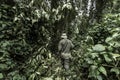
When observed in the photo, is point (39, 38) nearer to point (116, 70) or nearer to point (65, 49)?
point (65, 49)

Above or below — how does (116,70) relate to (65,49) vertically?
above

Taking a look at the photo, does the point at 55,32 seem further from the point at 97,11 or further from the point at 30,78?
the point at 97,11

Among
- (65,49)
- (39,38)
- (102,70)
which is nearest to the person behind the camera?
(102,70)

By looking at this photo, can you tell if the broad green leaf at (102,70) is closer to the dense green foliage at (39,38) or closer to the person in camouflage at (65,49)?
the dense green foliage at (39,38)

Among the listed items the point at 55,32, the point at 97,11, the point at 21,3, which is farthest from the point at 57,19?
the point at 97,11

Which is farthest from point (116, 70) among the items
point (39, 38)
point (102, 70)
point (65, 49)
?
point (39, 38)

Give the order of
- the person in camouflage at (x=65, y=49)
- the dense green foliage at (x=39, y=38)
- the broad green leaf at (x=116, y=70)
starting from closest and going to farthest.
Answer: the broad green leaf at (x=116, y=70) < the dense green foliage at (x=39, y=38) < the person in camouflage at (x=65, y=49)

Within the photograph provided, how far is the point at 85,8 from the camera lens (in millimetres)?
8969

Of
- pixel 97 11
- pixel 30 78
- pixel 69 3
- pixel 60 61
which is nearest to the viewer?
pixel 30 78

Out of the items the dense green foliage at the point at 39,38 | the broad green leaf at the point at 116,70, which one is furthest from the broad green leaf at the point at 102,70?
the dense green foliage at the point at 39,38

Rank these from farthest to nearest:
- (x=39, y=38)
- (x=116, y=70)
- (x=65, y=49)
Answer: (x=39, y=38) < (x=65, y=49) < (x=116, y=70)

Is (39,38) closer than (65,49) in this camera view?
No

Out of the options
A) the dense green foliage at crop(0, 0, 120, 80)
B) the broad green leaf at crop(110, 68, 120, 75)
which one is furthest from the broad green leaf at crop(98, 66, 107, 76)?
the dense green foliage at crop(0, 0, 120, 80)

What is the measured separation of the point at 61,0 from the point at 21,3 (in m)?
1.65
